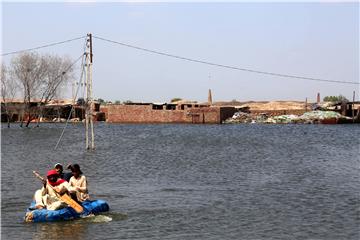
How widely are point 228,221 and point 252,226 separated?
34.6 inches

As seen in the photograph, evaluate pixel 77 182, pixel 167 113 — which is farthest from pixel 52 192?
pixel 167 113

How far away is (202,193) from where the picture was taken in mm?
21703

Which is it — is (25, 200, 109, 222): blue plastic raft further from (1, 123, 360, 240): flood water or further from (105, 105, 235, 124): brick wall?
(105, 105, 235, 124): brick wall

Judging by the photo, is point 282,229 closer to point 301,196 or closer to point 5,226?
point 301,196

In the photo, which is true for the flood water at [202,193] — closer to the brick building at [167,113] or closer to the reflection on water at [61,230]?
the reflection on water at [61,230]

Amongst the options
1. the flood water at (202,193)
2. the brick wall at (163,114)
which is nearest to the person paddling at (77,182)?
the flood water at (202,193)

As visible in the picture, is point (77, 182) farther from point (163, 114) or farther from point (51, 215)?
point (163, 114)

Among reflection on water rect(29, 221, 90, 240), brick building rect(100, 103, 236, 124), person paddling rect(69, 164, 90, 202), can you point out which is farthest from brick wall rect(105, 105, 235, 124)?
reflection on water rect(29, 221, 90, 240)

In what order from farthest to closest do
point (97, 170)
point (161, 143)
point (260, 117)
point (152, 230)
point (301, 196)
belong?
point (260, 117) < point (161, 143) < point (97, 170) < point (301, 196) < point (152, 230)

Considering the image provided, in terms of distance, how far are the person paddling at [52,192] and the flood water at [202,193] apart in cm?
53

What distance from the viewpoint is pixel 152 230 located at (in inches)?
609

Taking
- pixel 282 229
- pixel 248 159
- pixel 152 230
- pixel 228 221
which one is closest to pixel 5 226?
pixel 152 230

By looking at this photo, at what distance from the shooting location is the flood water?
1548 cm

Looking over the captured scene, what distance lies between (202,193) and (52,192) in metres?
7.26
